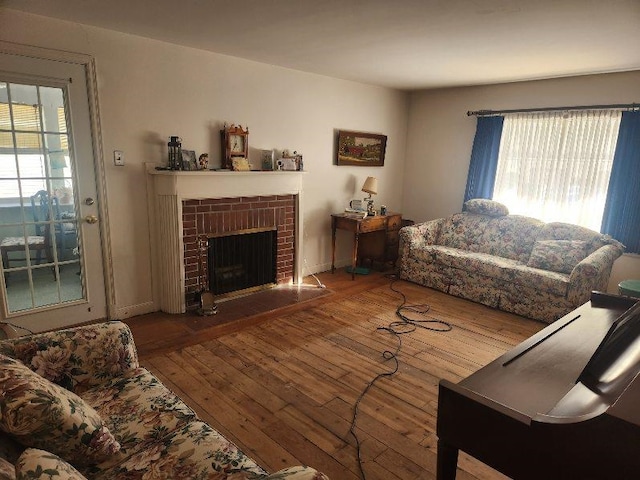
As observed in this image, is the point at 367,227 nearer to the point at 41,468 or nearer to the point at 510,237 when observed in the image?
the point at 510,237

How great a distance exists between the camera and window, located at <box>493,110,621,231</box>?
413 cm

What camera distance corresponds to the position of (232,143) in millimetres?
3859

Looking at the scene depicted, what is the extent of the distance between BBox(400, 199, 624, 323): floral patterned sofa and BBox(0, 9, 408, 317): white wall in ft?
4.40

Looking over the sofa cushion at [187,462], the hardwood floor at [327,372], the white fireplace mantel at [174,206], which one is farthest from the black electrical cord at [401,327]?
the white fireplace mantel at [174,206]

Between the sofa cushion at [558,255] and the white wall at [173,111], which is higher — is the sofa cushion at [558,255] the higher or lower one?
the lower one

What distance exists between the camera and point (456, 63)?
12.3 ft

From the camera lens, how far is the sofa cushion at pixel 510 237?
14.4 feet

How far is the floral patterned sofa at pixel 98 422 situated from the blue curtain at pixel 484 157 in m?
4.47

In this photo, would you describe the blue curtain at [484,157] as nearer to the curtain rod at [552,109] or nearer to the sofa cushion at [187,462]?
the curtain rod at [552,109]

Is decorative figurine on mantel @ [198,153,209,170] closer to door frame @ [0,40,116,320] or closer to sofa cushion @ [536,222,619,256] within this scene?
door frame @ [0,40,116,320]

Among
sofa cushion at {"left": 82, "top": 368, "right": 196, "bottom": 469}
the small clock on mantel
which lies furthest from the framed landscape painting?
Answer: sofa cushion at {"left": 82, "top": 368, "right": 196, "bottom": 469}

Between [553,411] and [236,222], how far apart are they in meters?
3.26

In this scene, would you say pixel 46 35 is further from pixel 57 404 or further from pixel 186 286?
pixel 57 404

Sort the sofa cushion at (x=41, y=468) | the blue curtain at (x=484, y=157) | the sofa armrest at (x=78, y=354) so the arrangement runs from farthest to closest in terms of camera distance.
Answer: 1. the blue curtain at (x=484, y=157)
2. the sofa armrest at (x=78, y=354)
3. the sofa cushion at (x=41, y=468)
